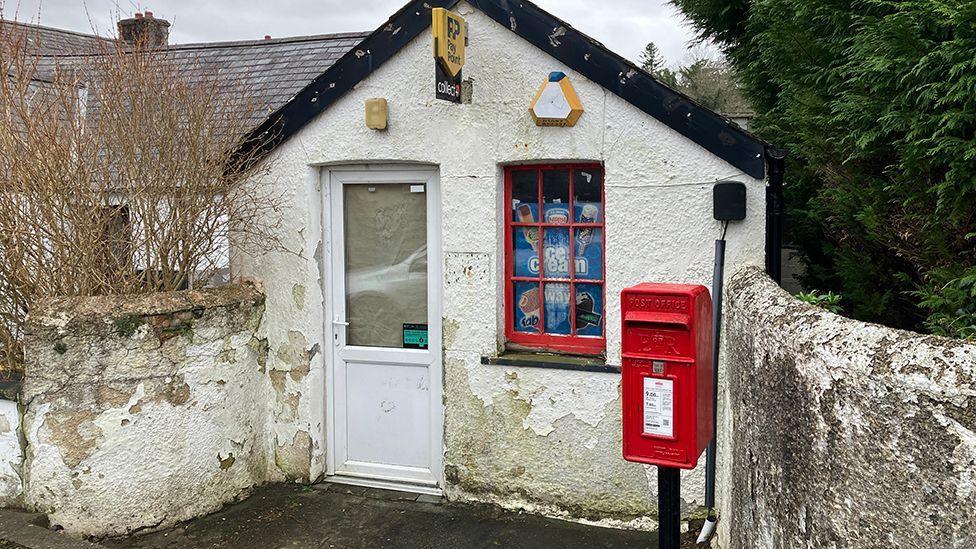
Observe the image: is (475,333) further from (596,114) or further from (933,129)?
(933,129)

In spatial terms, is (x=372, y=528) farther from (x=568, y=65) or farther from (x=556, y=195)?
(x=568, y=65)

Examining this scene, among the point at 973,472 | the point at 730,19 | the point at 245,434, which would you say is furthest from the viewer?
the point at 730,19

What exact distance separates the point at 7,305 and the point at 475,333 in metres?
3.44

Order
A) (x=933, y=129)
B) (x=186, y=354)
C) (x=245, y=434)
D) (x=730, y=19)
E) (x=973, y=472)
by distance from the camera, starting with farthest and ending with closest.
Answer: (x=730, y=19), (x=245, y=434), (x=186, y=354), (x=933, y=129), (x=973, y=472)

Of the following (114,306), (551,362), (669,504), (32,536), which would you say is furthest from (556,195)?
(32,536)

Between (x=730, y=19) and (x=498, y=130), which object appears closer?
(x=498, y=130)

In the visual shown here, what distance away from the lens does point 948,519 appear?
190 centimetres

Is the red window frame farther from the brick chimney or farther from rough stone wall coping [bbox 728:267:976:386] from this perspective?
the brick chimney

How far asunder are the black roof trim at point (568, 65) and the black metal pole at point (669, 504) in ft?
6.92

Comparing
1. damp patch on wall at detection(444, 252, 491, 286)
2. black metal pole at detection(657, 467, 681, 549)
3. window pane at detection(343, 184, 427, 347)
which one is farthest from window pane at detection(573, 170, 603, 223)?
black metal pole at detection(657, 467, 681, 549)

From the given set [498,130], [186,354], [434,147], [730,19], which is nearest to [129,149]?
[186,354]

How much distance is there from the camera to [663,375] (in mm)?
3393

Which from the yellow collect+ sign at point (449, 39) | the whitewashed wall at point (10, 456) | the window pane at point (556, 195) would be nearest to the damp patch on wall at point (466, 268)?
the window pane at point (556, 195)

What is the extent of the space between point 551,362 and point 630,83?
6.26ft
